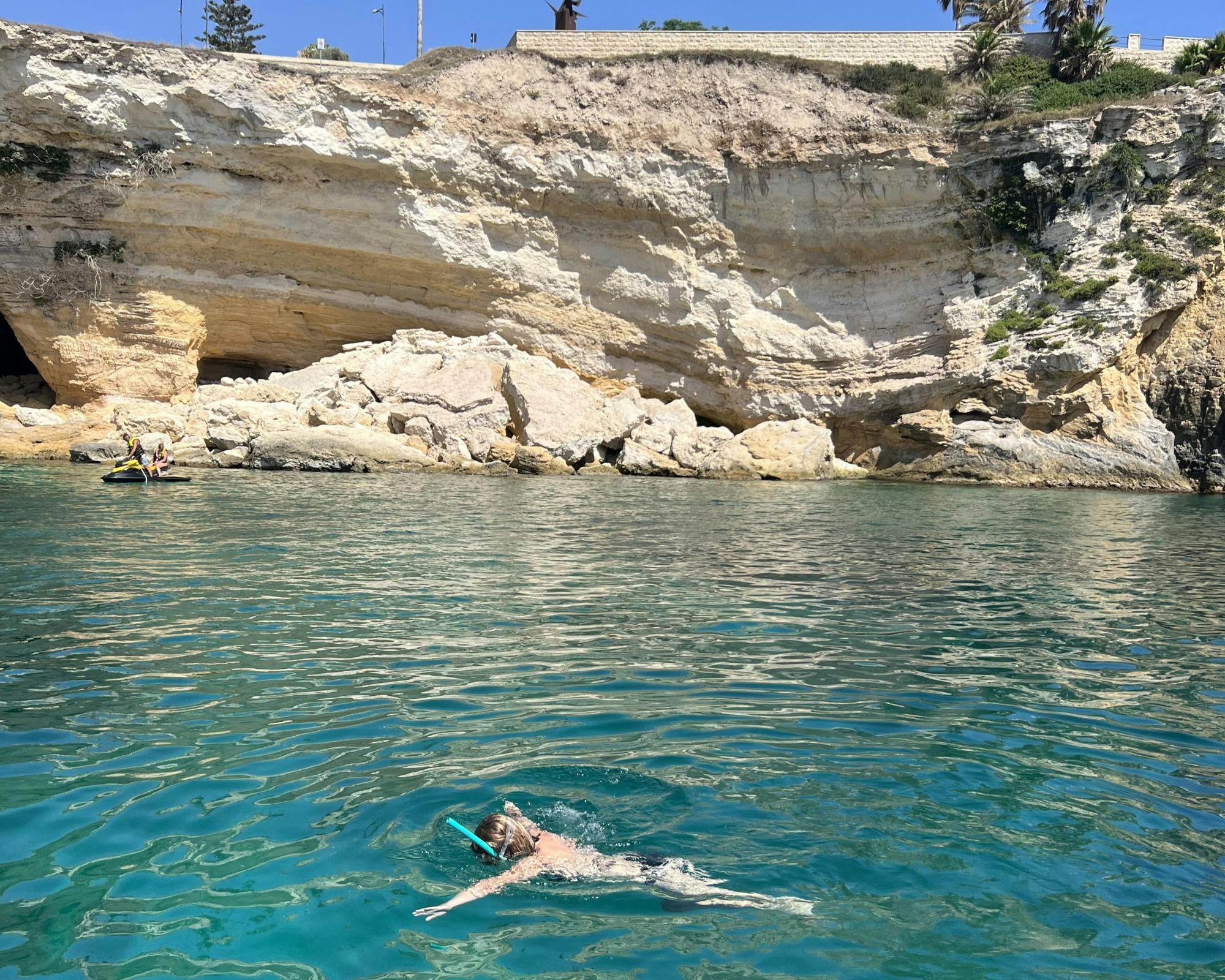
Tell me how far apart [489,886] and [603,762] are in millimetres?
1389

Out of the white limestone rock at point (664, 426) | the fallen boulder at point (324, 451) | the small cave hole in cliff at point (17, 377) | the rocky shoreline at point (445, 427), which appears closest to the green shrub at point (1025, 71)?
the rocky shoreline at point (445, 427)

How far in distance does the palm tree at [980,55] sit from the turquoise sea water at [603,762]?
1080 inches

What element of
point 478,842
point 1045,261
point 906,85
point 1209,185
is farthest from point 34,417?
point 1209,185

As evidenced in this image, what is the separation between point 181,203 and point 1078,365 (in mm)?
25401

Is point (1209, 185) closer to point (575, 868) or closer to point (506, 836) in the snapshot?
point (575, 868)

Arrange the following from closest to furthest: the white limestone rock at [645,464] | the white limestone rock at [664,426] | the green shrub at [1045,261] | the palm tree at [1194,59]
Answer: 1. the white limestone rock at [645,464]
2. the white limestone rock at [664,426]
3. the green shrub at [1045,261]
4. the palm tree at [1194,59]

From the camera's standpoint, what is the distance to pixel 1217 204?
86.9ft

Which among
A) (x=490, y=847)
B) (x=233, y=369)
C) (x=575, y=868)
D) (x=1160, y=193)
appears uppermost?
(x=1160, y=193)

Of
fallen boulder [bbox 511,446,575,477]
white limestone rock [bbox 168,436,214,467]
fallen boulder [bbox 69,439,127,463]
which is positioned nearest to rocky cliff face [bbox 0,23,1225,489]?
white limestone rock [bbox 168,436,214,467]

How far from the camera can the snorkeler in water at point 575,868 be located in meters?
3.59

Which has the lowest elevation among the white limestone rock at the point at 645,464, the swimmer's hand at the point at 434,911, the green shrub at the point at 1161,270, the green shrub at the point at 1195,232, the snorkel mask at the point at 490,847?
the swimmer's hand at the point at 434,911

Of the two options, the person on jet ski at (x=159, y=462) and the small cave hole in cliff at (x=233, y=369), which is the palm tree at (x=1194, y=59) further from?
the person on jet ski at (x=159, y=462)

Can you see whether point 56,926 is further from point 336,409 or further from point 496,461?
point 336,409

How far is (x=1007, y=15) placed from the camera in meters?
35.7
